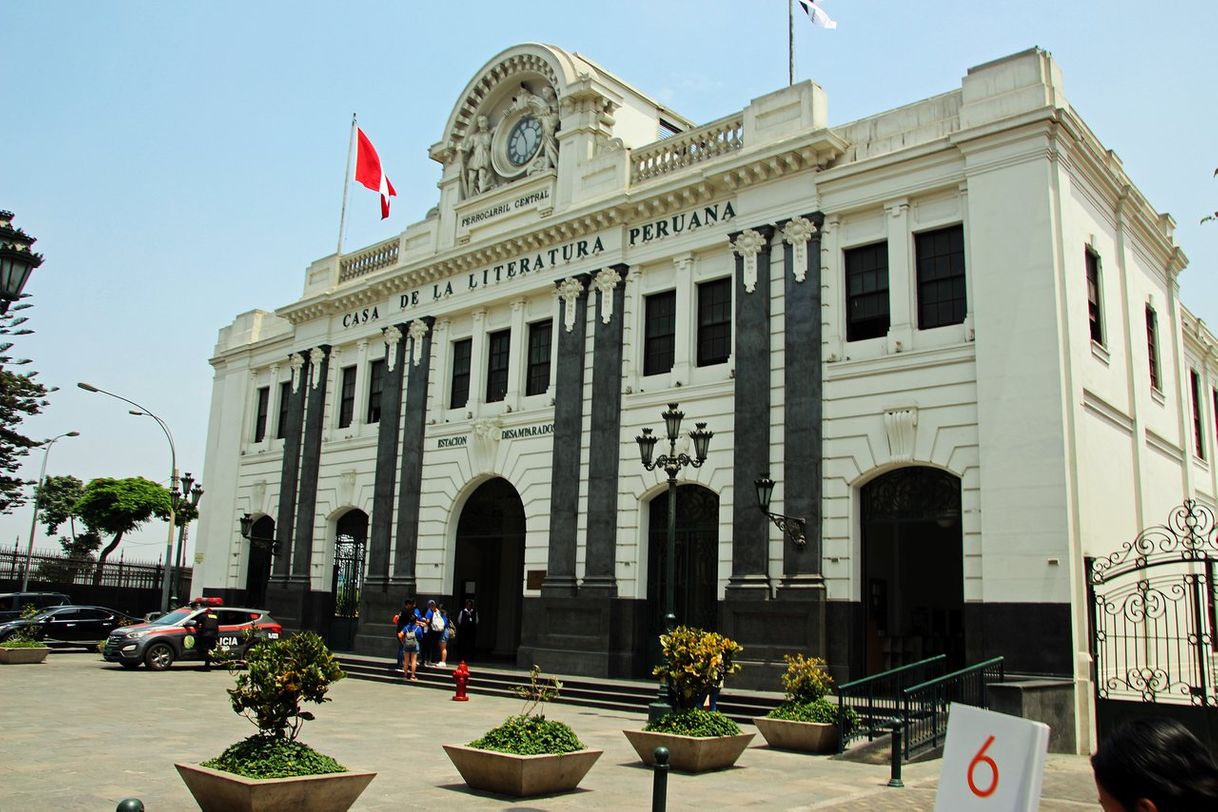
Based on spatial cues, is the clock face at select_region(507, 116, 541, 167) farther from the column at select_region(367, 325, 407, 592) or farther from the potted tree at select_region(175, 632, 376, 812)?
the potted tree at select_region(175, 632, 376, 812)

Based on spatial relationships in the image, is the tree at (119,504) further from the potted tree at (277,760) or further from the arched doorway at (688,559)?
the potted tree at (277,760)

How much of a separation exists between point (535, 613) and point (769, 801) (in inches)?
584

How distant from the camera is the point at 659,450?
77.7 ft

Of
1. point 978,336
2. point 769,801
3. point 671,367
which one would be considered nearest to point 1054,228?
point 978,336

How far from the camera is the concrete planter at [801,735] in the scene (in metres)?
15.0

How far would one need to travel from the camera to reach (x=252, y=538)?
1339 inches

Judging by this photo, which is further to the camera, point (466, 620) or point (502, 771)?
point (466, 620)

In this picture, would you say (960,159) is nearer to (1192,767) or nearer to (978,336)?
A: (978,336)

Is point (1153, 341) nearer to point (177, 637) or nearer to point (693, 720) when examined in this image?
point (693, 720)

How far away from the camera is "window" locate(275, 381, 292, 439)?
Answer: 36.9 meters

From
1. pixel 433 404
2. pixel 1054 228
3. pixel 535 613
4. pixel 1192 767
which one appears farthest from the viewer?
pixel 433 404

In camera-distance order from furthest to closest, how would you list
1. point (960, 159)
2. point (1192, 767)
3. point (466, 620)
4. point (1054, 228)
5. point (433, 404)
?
point (433, 404)
point (466, 620)
point (960, 159)
point (1054, 228)
point (1192, 767)

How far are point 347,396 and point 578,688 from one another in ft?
51.0

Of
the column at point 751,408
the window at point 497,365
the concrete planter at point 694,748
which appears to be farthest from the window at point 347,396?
the concrete planter at point 694,748
